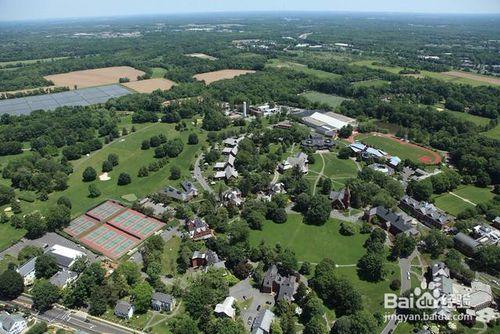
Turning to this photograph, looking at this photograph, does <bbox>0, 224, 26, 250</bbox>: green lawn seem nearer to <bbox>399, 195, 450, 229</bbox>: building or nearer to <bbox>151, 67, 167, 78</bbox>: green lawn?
<bbox>399, 195, 450, 229</bbox>: building

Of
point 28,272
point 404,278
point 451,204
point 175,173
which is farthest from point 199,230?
point 451,204

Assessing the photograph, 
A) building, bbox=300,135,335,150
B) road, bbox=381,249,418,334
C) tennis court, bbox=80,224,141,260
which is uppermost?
road, bbox=381,249,418,334

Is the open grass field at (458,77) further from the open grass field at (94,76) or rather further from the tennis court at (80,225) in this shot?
the tennis court at (80,225)

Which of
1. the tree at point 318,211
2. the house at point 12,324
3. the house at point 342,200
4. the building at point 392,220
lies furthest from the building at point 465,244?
the house at point 12,324

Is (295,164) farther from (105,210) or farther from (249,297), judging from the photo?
(105,210)

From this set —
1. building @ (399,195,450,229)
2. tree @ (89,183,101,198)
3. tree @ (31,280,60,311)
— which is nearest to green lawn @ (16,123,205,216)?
tree @ (89,183,101,198)
